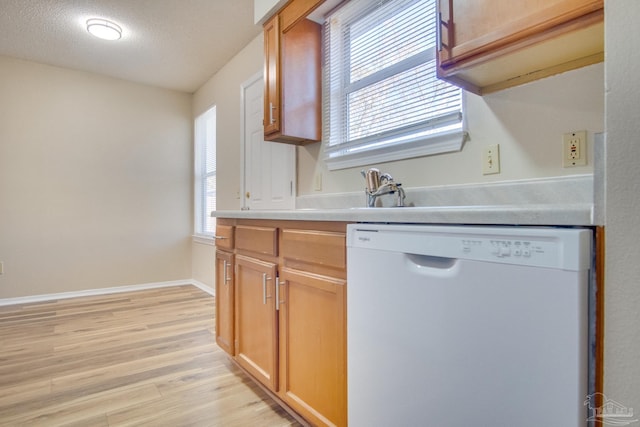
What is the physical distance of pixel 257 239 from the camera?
1.62 m

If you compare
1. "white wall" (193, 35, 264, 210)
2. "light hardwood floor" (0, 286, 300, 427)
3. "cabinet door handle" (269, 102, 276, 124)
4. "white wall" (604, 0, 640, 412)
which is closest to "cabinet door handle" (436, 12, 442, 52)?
"white wall" (604, 0, 640, 412)

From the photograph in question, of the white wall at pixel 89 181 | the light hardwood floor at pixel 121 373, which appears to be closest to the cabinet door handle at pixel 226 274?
the light hardwood floor at pixel 121 373

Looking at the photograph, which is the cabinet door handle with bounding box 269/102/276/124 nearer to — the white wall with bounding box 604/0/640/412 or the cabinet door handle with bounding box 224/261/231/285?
the cabinet door handle with bounding box 224/261/231/285

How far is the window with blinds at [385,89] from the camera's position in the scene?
1.60 metres

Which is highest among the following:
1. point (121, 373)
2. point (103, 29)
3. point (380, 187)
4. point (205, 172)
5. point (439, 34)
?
point (103, 29)

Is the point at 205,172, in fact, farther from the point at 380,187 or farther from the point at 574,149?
the point at 574,149

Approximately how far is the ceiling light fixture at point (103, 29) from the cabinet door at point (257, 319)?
235 cm

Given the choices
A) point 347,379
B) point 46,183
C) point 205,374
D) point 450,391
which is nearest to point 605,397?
point 450,391

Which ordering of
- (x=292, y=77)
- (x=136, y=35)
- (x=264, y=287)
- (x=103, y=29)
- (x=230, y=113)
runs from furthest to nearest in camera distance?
(x=230, y=113), (x=136, y=35), (x=103, y=29), (x=292, y=77), (x=264, y=287)

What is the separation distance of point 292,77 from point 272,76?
147 mm

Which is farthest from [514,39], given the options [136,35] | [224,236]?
[136,35]

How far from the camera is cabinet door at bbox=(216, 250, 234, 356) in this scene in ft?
6.11

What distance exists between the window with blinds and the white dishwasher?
83cm

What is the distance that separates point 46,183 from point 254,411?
→ 3.42 meters
